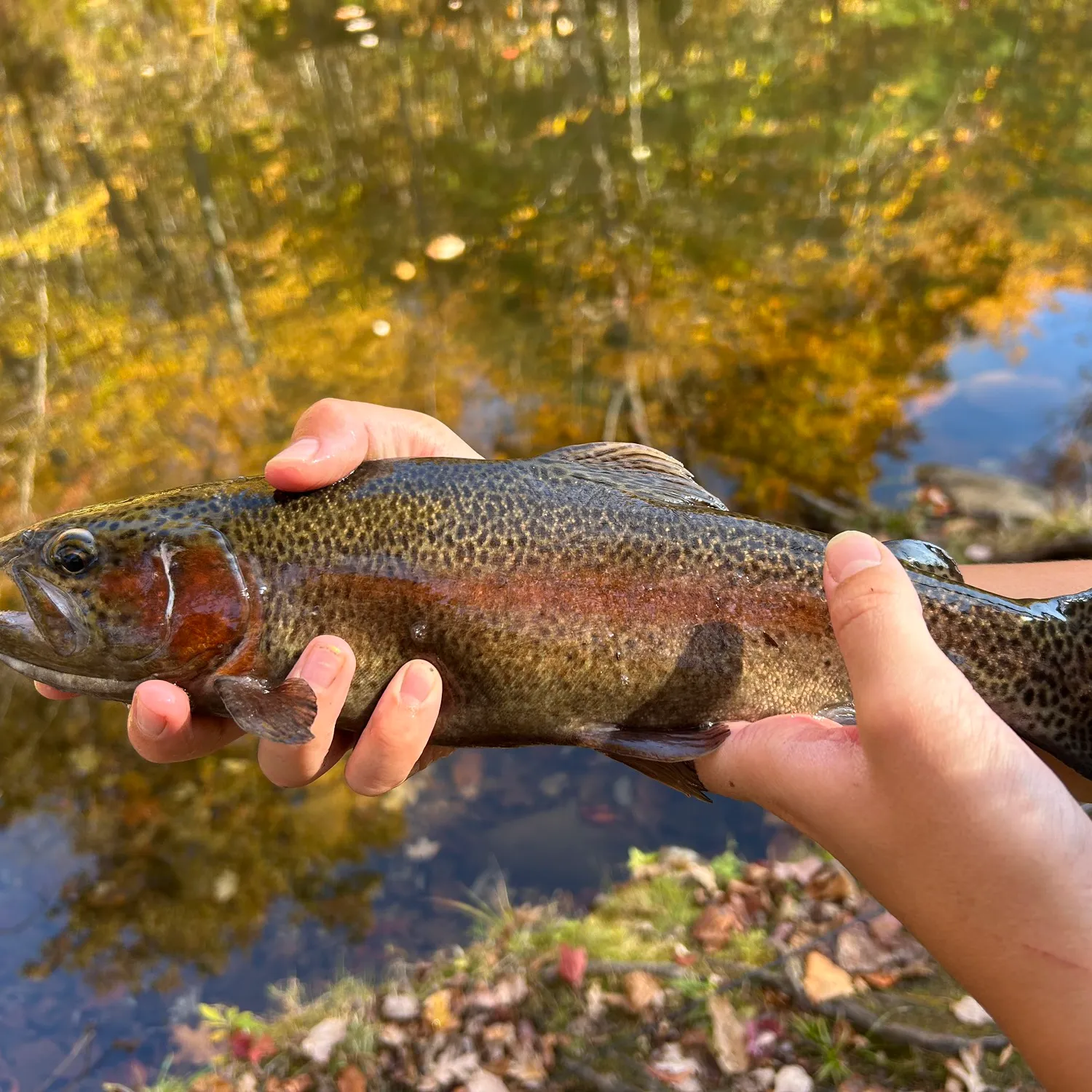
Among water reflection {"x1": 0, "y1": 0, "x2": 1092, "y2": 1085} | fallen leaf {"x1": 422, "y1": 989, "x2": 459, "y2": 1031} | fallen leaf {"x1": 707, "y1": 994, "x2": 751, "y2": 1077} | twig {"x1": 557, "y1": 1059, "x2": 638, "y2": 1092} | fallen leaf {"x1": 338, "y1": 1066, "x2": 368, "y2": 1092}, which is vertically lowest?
fallen leaf {"x1": 422, "y1": 989, "x2": 459, "y2": 1031}

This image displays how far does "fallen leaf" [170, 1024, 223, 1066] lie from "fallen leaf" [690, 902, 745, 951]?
2795 millimetres

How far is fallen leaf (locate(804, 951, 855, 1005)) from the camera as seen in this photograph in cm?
331

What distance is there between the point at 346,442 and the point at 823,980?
3.16m

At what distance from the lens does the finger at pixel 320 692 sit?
235cm

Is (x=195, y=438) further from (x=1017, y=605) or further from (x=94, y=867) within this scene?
(x=1017, y=605)

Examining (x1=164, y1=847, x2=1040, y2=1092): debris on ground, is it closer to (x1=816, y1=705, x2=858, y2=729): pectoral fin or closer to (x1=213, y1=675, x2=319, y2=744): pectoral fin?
(x1=816, y1=705, x2=858, y2=729): pectoral fin

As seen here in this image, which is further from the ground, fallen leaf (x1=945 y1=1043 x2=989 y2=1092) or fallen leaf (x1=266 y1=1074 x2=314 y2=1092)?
fallen leaf (x1=945 y1=1043 x2=989 y2=1092)

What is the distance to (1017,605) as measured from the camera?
241cm

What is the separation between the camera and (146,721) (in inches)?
92.1

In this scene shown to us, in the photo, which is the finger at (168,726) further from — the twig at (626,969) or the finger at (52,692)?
the twig at (626,969)

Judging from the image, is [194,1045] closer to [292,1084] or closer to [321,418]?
[292,1084]

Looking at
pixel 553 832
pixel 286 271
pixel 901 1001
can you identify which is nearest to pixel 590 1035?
pixel 901 1001

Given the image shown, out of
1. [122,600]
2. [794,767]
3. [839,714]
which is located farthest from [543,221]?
[794,767]

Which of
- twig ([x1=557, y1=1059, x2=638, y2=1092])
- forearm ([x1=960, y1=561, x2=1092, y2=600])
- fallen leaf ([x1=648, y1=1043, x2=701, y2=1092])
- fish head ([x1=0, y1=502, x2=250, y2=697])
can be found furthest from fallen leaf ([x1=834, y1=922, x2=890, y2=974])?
fish head ([x1=0, y1=502, x2=250, y2=697])
